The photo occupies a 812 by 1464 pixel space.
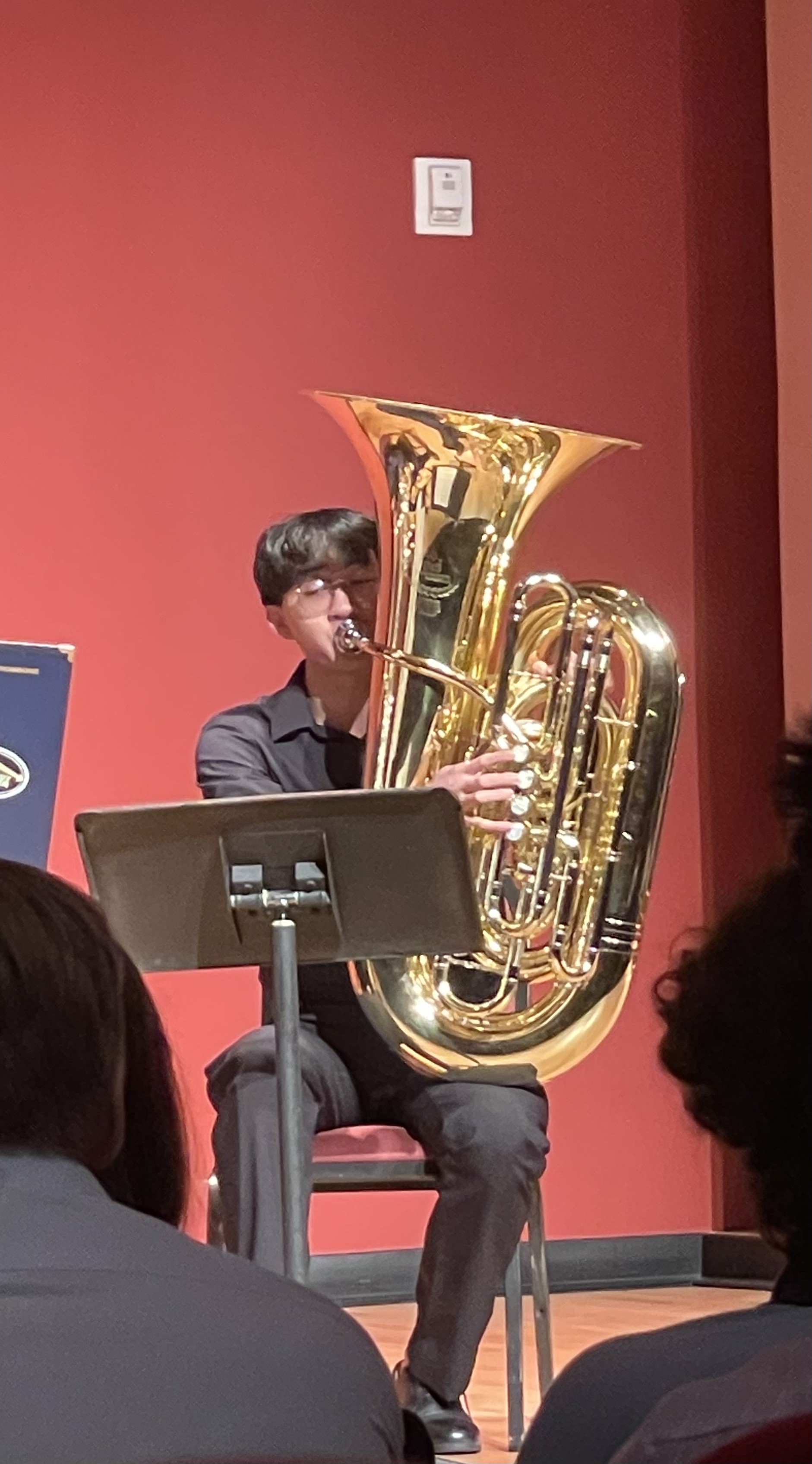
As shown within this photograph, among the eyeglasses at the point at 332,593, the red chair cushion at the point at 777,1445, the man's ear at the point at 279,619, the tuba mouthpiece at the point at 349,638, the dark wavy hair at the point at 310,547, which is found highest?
the dark wavy hair at the point at 310,547

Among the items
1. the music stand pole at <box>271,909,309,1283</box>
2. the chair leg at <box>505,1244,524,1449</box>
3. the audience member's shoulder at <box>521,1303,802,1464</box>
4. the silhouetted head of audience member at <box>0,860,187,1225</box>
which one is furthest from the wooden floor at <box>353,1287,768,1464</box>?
the audience member's shoulder at <box>521,1303,802,1464</box>

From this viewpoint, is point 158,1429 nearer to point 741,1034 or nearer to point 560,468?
point 741,1034

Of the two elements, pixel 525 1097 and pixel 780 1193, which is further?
pixel 525 1097

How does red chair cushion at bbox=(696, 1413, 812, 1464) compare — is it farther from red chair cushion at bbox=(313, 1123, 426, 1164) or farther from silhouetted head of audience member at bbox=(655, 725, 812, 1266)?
red chair cushion at bbox=(313, 1123, 426, 1164)

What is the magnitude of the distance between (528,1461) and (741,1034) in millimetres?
219

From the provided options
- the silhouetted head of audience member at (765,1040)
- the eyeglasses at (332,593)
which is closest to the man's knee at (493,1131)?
the eyeglasses at (332,593)

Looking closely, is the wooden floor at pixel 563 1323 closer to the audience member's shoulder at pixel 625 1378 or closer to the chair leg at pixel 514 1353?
the chair leg at pixel 514 1353

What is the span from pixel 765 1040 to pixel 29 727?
5.41ft

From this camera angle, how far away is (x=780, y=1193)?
0.99 metres

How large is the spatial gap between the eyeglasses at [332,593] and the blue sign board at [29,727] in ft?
1.51

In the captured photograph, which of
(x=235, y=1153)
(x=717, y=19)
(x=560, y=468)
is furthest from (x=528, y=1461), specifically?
(x=717, y=19)

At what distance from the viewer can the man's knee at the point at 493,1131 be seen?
2625 millimetres

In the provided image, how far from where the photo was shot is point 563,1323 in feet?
12.1

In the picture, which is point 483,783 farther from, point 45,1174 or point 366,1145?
point 45,1174
